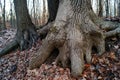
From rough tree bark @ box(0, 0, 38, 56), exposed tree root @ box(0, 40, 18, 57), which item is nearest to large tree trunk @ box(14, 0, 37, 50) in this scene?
rough tree bark @ box(0, 0, 38, 56)

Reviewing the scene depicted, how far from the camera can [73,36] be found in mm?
6102

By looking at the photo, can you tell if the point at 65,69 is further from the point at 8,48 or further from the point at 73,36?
the point at 8,48

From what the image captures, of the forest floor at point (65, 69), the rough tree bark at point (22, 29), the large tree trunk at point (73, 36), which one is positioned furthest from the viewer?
the rough tree bark at point (22, 29)

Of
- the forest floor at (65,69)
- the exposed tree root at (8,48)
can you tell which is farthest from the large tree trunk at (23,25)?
the forest floor at (65,69)

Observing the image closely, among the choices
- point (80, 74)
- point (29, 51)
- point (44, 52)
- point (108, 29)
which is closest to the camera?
point (80, 74)

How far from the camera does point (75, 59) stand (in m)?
5.66

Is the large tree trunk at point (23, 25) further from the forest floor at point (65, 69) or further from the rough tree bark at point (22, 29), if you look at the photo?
the forest floor at point (65, 69)

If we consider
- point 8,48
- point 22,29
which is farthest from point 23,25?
point 8,48

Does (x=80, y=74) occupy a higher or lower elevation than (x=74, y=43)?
lower

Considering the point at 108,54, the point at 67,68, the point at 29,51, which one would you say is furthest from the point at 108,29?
the point at 29,51

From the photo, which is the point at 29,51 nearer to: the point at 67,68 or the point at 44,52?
the point at 44,52

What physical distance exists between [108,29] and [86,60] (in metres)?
1.65

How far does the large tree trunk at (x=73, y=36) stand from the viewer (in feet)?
19.4

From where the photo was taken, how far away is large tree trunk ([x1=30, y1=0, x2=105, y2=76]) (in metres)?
5.93
